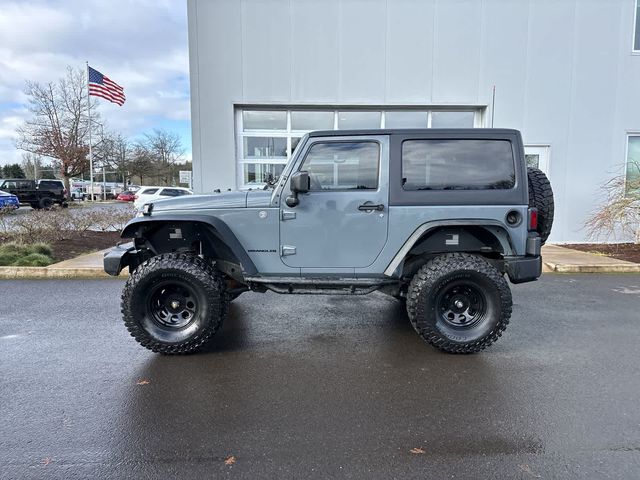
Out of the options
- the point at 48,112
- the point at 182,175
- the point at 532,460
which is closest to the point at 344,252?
the point at 532,460

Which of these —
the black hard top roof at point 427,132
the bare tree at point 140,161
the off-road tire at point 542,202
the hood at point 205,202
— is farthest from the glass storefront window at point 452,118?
the bare tree at point 140,161

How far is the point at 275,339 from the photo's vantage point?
15.1 feet

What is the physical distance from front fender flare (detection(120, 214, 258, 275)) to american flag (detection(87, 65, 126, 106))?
28.3 m

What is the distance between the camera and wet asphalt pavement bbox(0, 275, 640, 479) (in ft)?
8.34

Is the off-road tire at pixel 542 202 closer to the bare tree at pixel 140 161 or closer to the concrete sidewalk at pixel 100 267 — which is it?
the concrete sidewalk at pixel 100 267

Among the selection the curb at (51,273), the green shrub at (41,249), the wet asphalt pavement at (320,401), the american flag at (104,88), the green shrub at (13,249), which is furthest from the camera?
the american flag at (104,88)

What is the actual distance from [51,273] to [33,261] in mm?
845

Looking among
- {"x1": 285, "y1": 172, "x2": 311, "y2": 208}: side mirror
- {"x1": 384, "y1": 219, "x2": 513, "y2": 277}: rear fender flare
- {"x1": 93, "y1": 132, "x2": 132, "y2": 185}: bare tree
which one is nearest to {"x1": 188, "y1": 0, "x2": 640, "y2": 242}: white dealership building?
{"x1": 285, "y1": 172, "x2": 311, "y2": 208}: side mirror

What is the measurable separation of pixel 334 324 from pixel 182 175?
13.7m

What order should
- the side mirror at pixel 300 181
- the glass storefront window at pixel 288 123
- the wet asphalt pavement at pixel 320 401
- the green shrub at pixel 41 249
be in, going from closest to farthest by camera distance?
the wet asphalt pavement at pixel 320 401, the side mirror at pixel 300 181, the green shrub at pixel 41 249, the glass storefront window at pixel 288 123

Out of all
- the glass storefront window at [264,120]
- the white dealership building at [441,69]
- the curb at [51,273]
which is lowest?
the curb at [51,273]

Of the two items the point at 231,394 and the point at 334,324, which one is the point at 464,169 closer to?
the point at 334,324

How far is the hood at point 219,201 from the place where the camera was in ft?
13.9

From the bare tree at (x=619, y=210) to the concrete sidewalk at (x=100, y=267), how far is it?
1733 millimetres
